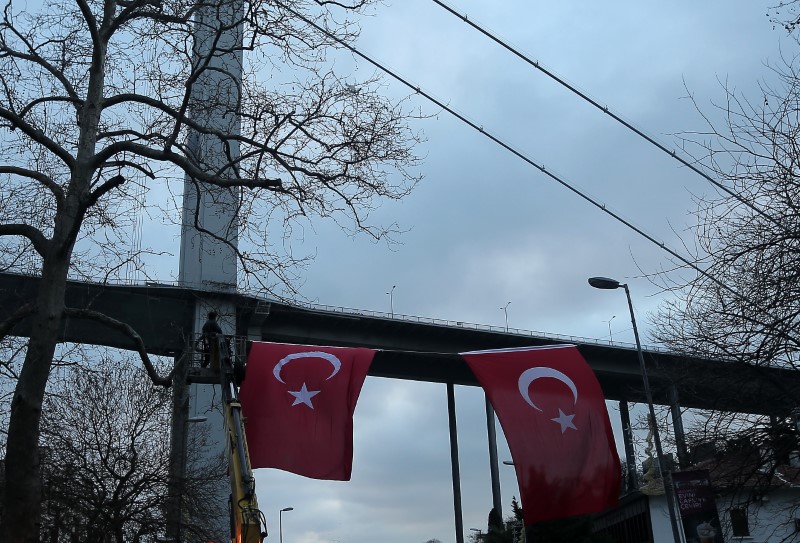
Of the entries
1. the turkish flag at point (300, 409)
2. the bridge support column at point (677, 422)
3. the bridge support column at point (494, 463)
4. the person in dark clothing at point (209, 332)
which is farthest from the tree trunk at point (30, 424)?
the bridge support column at point (494, 463)

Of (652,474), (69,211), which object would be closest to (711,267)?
(69,211)

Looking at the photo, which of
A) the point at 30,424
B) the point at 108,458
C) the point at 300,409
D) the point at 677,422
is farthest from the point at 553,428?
the point at 108,458

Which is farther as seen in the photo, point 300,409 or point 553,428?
point 553,428

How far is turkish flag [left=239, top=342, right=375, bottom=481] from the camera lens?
45.4 ft

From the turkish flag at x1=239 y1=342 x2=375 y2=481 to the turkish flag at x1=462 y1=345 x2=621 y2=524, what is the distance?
242cm

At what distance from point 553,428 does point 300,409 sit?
4274 millimetres

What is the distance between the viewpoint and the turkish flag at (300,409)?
45.4 feet

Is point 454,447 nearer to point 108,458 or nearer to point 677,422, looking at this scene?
point 108,458

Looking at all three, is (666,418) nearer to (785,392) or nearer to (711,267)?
(785,392)

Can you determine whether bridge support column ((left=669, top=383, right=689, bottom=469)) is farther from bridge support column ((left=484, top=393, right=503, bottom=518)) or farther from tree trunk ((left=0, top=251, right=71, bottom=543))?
bridge support column ((left=484, top=393, right=503, bottom=518))

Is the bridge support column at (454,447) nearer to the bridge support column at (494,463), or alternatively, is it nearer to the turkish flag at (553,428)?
the bridge support column at (494,463)

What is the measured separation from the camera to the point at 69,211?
38.4 feet

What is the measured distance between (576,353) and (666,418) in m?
2.15

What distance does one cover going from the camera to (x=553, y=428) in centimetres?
1540
